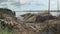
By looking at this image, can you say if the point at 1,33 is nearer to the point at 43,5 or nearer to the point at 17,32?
the point at 17,32

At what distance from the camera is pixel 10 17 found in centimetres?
204

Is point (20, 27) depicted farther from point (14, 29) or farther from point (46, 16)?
point (46, 16)

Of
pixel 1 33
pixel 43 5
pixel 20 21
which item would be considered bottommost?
pixel 1 33

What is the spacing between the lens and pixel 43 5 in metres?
2.03

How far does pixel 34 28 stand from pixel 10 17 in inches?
11.5

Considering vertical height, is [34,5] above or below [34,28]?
above

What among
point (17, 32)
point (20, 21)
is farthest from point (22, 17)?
point (17, 32)

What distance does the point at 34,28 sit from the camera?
2006 mm

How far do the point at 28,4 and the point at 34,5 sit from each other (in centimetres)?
7

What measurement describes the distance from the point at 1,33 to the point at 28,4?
437mm

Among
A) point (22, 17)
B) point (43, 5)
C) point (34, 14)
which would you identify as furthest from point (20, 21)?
point (43, 5)

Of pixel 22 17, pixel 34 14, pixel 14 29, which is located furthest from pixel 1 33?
pixel 34 14

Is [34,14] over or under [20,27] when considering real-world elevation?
over

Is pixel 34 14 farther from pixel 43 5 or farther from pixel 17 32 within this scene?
pixel 17 32
